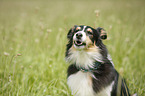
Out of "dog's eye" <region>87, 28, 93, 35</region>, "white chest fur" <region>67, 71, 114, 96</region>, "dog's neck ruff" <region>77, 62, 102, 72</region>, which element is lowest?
"white chest fur" <region>67, 71, 114, 96</region>

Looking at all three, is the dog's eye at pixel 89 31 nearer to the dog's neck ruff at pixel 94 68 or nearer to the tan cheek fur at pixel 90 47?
the tan cheek fur at pixel 90 47

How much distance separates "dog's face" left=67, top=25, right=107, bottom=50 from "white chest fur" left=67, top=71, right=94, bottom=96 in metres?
0.51

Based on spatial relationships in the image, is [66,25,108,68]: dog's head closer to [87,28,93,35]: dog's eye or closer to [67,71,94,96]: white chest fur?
[87,28,93,35]: dog's eye

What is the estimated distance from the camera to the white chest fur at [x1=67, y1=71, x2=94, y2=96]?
243 centimetres

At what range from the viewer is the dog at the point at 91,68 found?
7.89ft

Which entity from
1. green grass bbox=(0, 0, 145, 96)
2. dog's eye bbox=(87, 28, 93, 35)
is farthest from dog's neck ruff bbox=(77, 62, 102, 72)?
dog's eye bbox=(87, 28, 93, 35)

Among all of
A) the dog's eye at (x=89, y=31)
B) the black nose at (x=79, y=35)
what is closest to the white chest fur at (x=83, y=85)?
the black nose at (x=79, y=35)

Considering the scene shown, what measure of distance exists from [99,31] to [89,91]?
48.9 inches

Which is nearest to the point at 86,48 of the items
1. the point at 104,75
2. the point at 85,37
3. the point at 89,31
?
the point at 85,37

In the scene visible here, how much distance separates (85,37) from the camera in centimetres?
262

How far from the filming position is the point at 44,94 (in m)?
2.58

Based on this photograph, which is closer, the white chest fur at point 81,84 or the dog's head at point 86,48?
the white chest fur at point 81,84

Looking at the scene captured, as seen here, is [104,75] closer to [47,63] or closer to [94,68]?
[94,68]

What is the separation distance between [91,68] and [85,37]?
1.90 ft
